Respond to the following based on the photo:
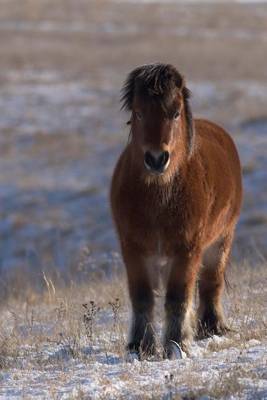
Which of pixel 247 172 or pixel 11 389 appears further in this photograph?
pixel 247 172

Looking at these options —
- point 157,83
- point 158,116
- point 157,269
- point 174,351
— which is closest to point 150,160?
point 158,116

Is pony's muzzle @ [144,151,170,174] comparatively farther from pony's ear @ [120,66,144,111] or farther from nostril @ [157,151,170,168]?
pony's ear @ [120,66,144,111]

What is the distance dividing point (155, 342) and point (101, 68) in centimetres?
2704

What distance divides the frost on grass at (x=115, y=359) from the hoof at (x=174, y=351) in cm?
7

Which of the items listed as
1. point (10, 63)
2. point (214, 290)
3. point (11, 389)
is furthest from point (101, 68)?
point (11, 389)

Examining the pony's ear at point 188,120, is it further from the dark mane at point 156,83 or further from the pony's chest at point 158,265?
the pony's chest at point 158,265

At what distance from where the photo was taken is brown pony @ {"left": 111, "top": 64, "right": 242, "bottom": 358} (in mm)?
6258

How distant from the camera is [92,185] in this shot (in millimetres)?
19516

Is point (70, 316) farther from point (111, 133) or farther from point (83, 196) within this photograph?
point (111, 133)

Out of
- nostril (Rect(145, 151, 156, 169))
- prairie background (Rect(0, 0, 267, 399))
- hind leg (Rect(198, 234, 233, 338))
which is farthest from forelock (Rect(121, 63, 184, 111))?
hind leg (Rect(198, 234, 233, 338))

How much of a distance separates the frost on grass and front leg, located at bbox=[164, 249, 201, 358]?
14 cm

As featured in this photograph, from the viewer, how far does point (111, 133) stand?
77.5 ft

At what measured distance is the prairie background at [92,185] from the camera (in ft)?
18.8

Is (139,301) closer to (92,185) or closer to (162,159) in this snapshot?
(162,159)
